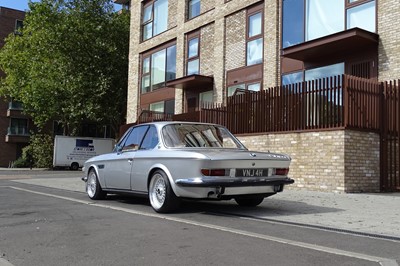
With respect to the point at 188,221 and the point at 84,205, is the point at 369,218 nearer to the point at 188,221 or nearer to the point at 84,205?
the point at 188,221

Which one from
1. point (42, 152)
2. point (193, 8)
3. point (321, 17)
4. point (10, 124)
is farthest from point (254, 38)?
point (10, 124)

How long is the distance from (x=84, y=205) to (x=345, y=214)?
16.7 ft

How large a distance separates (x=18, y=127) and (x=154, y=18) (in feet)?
95.1

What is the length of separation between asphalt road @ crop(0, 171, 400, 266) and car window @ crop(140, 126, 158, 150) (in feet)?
3.97

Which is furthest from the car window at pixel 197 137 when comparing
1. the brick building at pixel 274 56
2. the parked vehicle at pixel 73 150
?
→ the parked vehicle at pixel 73 150

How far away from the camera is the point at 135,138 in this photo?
903cm

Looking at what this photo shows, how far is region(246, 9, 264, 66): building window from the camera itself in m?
18.1

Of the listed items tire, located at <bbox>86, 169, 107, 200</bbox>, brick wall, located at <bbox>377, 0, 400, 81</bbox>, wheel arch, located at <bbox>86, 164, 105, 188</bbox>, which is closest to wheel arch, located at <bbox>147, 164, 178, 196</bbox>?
wheel arch, located at <bbox>86, 164, 105, 188</bbox>

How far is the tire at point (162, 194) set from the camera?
24.5 ft

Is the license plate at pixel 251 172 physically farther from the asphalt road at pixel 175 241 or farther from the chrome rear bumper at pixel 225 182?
the asphalt road at pixel 175 241

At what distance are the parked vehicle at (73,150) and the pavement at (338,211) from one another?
2851 cm

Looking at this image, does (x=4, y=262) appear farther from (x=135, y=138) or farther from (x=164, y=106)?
(x=164, y=106)

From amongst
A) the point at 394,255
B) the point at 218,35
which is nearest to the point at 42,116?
the point at 218,35

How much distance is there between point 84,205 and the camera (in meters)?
9.17
